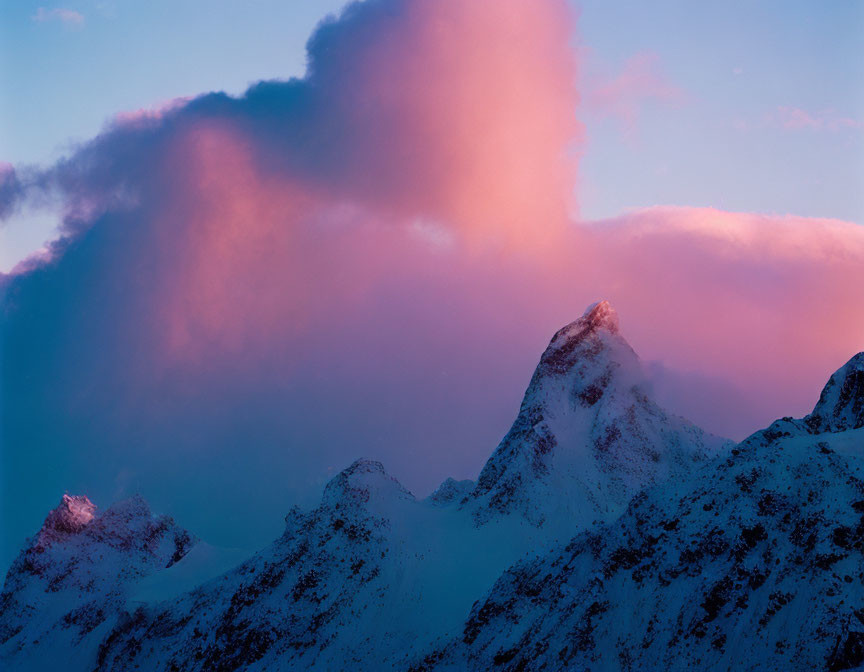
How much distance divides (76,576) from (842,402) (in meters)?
71.9

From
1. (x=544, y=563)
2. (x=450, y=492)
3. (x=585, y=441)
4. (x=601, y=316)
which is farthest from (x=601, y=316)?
(x=544, y=563)

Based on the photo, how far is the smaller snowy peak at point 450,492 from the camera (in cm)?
6694

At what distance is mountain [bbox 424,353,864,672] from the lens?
94.8 feet

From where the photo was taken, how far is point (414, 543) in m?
54.9

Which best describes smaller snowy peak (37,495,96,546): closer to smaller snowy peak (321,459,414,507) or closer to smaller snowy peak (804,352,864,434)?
smaller snowy peak (321,459,414,507)

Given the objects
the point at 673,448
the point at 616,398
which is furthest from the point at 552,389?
the point at 673,448

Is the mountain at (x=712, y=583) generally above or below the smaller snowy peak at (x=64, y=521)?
below

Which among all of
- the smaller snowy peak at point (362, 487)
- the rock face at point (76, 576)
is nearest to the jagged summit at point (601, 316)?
the smaller snowy peak at point (362, 487)

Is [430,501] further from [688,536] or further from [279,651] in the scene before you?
[688,536]

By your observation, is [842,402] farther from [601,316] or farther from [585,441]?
[601,316]

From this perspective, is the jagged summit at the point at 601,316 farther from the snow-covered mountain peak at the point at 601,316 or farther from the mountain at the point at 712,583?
the mountain at the point at 712,583

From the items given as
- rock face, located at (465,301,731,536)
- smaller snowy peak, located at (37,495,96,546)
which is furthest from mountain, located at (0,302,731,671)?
smaller snowy peak, located at (37,495,96,546)

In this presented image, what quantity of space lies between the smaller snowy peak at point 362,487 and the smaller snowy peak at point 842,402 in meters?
33.1

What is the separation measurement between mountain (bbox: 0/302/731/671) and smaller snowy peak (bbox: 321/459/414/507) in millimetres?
148
